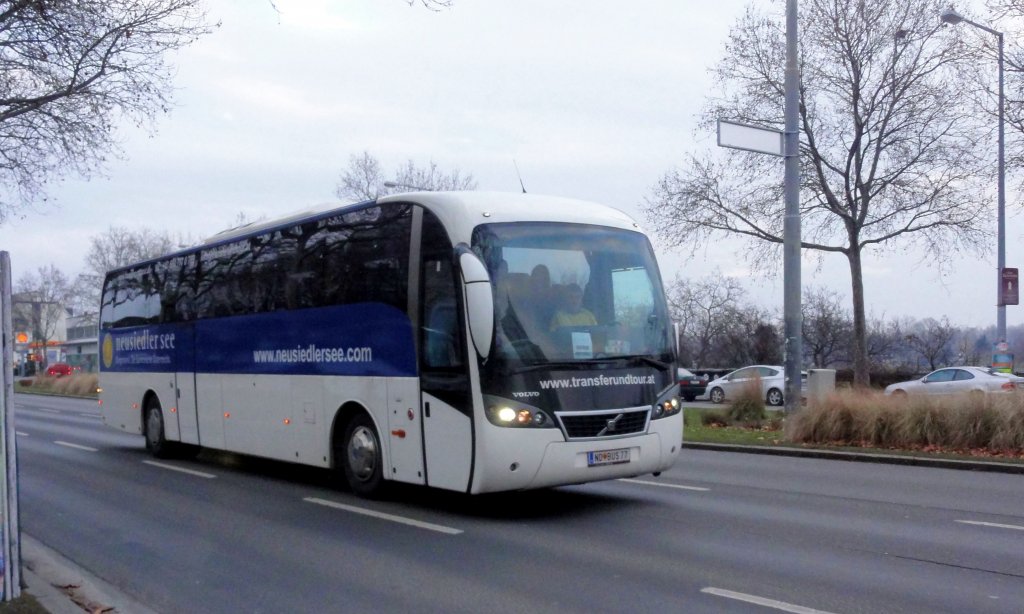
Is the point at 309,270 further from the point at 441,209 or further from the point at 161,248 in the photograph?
the point at 161,248

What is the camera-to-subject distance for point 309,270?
1234 centimetres

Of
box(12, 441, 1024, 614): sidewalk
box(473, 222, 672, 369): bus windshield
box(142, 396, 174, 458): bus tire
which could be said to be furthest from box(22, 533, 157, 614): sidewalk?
box(142, 396, 174, 458): bus tire

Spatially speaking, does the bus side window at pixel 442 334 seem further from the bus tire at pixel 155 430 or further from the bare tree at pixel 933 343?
the bare tree at pixel 933 343

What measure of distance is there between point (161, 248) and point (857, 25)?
60067mm

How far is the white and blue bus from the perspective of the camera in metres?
9.39

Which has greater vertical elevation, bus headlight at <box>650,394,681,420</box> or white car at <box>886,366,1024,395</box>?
bus headlight at <box>650,394,681,420</box>

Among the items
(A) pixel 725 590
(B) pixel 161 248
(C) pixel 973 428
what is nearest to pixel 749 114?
(C) pixel 973 428

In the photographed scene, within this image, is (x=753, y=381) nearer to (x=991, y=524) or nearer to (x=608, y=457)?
(x=991, y=524)

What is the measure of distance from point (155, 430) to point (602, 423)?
32.2ft

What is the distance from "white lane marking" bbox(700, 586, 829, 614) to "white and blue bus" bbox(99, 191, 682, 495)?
2705 millimetres

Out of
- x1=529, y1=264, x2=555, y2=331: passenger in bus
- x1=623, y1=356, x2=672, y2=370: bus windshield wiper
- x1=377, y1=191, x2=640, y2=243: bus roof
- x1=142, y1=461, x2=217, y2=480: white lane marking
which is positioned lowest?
x1=142, y1=461, x2=217, y2=480: white lane marking

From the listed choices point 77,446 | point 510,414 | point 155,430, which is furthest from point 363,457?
point 77,446

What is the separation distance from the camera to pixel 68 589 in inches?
290

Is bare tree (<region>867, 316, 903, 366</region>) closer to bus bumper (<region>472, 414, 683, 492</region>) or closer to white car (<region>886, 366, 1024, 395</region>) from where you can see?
white car (<region>886, 366, 1024, 395</region>)
